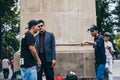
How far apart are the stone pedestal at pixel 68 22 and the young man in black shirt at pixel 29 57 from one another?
3.85m

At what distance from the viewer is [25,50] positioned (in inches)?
352

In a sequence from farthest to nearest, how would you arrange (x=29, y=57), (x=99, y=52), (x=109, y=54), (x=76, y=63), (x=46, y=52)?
1. (x=109, y=54)
2. (x=76, y=63)
3. (x=99, y=52)
4. (x=46, y=52)
5. (x=29, y=57)

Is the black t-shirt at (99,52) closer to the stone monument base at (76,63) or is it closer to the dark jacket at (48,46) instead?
the dark jacket at (48,46)

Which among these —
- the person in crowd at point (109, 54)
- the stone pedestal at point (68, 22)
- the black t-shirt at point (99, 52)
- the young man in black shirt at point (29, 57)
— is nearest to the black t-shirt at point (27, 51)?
the young man in black shirt at point (29, 57)

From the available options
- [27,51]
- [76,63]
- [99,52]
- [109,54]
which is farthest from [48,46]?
[109,54]

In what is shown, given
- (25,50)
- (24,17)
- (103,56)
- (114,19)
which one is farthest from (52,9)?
(114,19)

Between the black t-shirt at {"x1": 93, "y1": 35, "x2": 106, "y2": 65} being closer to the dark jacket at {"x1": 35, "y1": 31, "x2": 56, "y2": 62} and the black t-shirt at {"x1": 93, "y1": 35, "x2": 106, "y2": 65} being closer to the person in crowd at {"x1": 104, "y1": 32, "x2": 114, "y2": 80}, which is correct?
the dark jacket at {"x1": 35, "y1": 31, "x2": 56, "y2": 62}

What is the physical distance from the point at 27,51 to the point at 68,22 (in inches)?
172

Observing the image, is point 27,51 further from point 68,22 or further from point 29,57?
point 68,22

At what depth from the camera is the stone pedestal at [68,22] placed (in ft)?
41.9

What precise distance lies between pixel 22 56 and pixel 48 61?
1.24m

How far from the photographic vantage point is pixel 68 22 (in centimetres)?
1312

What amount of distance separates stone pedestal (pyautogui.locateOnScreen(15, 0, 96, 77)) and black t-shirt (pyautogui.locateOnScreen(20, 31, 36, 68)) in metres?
3.85

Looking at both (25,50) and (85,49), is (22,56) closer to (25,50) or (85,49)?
(25,50)
